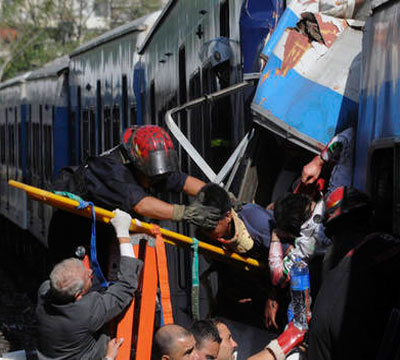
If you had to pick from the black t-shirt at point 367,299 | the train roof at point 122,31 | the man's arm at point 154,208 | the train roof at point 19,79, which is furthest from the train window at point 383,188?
the train roof at point 19,79

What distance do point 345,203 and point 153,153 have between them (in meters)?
1.92

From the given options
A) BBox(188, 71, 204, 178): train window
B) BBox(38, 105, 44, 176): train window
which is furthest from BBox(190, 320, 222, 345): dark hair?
BBox(38, 105, 44, 176): train window

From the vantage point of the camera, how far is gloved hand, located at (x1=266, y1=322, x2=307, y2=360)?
4684mm

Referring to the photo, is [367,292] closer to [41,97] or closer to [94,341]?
[94,341]

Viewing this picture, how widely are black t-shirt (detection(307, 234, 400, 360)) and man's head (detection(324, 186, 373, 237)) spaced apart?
0.25 meters

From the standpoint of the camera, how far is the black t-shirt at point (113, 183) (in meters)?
5.89

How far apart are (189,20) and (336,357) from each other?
170 inches

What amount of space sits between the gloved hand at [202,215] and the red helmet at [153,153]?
408mm

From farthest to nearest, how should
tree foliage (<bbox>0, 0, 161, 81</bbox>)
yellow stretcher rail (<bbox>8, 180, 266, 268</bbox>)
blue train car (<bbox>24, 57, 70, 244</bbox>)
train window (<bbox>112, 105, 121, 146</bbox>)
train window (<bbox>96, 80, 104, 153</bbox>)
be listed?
tree foliage (<bbox>0, 0, 161, 81</bbox>) < blue train car (<bbox>24, 57, 70, 244</bbox>) < train window (<bbox>96, 80, 104, 153</bbox>) < train window (<bbox>112, 105, 121, 146</bbox>) < yellow stretcher rail (<bbox>8, 180, 266, 268</bbox>)

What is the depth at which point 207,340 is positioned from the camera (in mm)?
4707

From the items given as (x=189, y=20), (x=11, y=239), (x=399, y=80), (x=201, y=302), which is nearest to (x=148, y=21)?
(x=189, y=20)

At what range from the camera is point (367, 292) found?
3.90 meters

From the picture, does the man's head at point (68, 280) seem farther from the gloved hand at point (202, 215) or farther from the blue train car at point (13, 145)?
the blue train car at point (13, 145)

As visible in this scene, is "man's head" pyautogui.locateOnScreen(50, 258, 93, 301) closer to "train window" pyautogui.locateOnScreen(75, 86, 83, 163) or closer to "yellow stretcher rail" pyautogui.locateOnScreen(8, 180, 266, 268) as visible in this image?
"yellow stretcher rail" pyautogui.locateOnScreen(8, 180, 266, 268)
